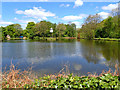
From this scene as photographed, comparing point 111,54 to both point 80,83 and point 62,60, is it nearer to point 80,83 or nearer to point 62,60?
point 62,60

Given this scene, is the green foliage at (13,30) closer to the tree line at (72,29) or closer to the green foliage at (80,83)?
the tree line at (72,29)

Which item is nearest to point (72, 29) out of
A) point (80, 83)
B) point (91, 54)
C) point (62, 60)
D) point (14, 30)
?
point (14, 30)

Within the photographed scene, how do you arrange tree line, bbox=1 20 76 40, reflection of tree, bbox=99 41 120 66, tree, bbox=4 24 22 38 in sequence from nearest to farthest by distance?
reflection of tree, bbox=99 41 120 66
tree line, bbox=1 20 76 40
tree, bbox=4 24 22 38

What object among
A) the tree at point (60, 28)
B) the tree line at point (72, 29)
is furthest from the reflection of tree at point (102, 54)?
the tree at point (60, 28)

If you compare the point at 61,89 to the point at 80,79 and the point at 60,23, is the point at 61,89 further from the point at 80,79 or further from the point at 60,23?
the point at 60,23

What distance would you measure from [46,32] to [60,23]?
25.9ft

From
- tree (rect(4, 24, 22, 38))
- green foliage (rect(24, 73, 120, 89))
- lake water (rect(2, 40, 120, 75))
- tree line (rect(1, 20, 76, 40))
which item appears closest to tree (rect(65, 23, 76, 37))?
tree line (rect(1, 20, 76, 40))

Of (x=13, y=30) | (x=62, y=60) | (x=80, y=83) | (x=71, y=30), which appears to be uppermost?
(x=13, y=30)

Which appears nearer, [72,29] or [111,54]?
[111,54]

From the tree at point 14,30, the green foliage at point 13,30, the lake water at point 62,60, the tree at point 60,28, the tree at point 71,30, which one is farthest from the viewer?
the tree at point 71,30

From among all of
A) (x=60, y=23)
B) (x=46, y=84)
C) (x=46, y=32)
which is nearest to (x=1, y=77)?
(x=46, y=84)

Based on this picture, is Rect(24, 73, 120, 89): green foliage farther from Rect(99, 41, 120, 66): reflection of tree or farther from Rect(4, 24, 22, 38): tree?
Rect(4, 24, 22, 38): tree

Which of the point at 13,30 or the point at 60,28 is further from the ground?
the point at 60,28

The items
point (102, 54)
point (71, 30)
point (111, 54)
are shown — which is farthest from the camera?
point (71, 30)
